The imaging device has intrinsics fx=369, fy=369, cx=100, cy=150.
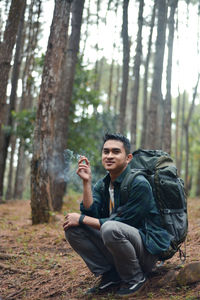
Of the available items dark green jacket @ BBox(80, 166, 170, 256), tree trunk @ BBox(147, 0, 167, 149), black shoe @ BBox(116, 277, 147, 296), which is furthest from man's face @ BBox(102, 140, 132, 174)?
tree trunk @ BBox(147, 0, 167, 149)

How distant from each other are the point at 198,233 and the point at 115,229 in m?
3.27

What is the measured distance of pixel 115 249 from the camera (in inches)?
144

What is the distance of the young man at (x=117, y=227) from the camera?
3.72 meters

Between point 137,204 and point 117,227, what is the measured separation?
315 millimetres

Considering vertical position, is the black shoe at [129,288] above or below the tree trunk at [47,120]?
below

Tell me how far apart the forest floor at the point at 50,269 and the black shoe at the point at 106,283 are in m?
0.12

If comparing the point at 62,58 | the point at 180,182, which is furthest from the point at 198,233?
the point at 62,58

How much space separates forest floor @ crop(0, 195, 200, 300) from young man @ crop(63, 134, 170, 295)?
10.7 inches

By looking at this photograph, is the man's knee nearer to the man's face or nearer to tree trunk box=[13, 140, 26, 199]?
the man's face

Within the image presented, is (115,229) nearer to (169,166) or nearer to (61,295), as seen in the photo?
(169,166)

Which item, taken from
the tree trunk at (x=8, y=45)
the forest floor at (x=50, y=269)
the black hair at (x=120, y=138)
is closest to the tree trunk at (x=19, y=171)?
the forest floor at (x=50, y=269)

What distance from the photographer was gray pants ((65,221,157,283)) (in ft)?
11.9

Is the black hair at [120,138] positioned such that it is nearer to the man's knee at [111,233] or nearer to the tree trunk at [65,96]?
the man's knee at [111,233]

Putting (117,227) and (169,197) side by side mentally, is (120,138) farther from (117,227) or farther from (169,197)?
(117,227)
